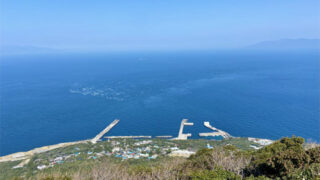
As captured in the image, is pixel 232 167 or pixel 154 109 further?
pixel 154 109

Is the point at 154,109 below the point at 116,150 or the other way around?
the other way around

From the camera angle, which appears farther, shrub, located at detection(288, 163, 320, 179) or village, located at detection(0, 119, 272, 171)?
village, located at detection(0, 119, 272, 171)

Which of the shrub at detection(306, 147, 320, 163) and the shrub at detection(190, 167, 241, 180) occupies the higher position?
the shrub at detection(306, 147, 320, 163)

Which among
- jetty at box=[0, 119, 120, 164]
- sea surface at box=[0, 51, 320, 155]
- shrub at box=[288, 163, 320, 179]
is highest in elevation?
shrub at box=[288, 163, 320, 179]

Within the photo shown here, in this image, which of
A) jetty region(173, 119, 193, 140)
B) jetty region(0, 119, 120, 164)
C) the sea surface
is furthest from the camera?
the sea surface

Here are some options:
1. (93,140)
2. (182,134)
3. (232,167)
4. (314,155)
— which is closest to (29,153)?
(93,140)

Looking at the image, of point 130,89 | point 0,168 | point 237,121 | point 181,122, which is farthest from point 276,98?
point 0,168

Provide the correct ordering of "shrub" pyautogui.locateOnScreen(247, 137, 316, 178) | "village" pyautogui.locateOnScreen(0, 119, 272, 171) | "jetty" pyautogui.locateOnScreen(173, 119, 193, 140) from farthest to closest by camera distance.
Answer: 1. "jetty" pyautogui.locateOnScreen(173, 119, 193, 140)
2. "village" pyautogui.locateOnScreen(0, 119, 272, 171)
3. "shrub" pyautogui.locateOnScreen(247, 137, 316, 178)

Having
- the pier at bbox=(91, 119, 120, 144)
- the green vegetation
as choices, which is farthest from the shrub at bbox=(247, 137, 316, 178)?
the pier at bbox=(91, 119, 120, 144)

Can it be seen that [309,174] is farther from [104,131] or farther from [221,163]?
[104,131]

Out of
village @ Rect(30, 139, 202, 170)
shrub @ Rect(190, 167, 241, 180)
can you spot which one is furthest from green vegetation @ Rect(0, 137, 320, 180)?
village @ Rect(30, 139, 202, 170)

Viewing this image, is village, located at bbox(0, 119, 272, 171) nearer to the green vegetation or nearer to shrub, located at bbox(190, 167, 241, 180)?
the green vegetation
